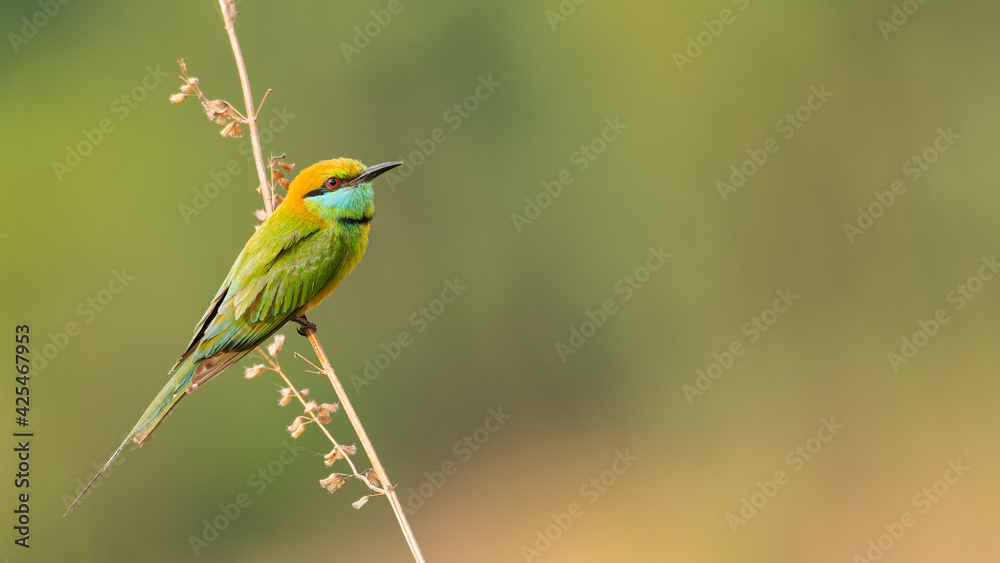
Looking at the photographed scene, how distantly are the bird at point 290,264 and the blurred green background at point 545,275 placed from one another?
18.9 ft

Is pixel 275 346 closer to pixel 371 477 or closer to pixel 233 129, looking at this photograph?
pixel 371 477

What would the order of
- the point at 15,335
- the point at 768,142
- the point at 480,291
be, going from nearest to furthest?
the point at 15,335 → the point at 768,142 → the point at 480,291

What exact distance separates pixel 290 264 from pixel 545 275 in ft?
26.6

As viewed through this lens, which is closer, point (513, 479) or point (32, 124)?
point (32, 124)

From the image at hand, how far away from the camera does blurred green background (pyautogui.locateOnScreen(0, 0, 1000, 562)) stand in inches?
373

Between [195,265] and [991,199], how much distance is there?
8758mm

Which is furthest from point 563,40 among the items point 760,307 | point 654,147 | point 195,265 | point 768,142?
point 195,265

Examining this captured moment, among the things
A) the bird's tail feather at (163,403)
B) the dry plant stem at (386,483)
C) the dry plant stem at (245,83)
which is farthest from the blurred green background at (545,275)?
the dry plant stem at (386,483)

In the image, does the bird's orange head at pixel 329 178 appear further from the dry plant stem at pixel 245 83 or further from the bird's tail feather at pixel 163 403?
the bird's tail feather at pixel 163 403

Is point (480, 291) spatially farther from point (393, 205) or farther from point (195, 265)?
point (195, 265)

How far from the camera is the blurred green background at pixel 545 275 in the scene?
9469 mm

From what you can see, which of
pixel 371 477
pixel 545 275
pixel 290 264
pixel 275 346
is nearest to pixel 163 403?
pixel 275 346

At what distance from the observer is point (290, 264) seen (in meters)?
3.50

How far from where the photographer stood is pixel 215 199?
9.98 m
